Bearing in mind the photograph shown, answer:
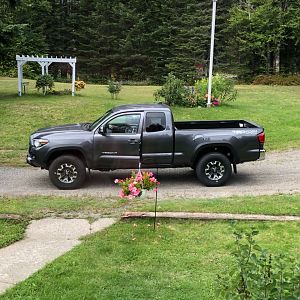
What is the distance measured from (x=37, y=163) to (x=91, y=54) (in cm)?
4235

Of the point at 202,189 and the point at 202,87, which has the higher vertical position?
the point at 202,87

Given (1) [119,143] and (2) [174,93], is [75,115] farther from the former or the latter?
(1) [119,143]

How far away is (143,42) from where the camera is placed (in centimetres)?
4919

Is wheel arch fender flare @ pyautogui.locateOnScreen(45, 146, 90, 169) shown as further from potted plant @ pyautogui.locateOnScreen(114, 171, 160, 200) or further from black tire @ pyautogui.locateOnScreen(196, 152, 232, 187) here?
potted plant @ pyautogui.locateOnScreen(114, 171, 160, 200)

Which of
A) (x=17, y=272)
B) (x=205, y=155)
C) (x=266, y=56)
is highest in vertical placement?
(x=266, y=56)

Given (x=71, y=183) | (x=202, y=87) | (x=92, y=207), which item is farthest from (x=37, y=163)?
(x=202, y=87)

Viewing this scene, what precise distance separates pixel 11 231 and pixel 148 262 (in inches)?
94.0

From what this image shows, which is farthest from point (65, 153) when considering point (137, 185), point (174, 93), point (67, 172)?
point (174, 93)

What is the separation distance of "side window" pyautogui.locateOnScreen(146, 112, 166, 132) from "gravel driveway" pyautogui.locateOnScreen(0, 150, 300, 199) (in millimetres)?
1287

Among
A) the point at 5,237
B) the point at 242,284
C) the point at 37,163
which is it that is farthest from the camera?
the point at 37,163

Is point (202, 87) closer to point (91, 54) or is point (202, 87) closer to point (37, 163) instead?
point (37, 163)

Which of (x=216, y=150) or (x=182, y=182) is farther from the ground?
(x=216, y=150)

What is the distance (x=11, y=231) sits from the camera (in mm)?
6895

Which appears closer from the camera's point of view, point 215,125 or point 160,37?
point 215,125
